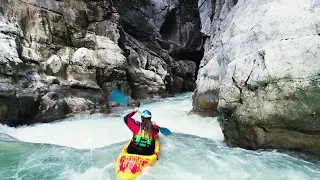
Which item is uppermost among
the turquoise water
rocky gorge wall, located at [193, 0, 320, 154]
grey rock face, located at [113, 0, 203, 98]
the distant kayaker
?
grey rock face, located at [113, 0, 203, 98]

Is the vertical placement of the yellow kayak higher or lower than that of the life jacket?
lower

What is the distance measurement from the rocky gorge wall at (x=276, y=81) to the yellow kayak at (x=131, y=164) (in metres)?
2.26

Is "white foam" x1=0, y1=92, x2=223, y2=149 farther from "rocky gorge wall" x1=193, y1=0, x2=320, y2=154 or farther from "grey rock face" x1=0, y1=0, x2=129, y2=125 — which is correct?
"rocky gorge wall" x1=193, y1=0, x2=320, y2=154

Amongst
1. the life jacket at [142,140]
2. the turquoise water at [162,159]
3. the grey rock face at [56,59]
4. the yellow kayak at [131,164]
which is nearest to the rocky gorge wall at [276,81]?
the turquoise water at [162,159]

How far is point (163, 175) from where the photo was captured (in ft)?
17.0

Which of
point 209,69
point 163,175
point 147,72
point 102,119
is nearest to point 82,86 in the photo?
point 102,119

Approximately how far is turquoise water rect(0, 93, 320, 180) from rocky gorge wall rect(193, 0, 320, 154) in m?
0.42

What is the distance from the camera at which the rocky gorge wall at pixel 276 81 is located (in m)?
5.49

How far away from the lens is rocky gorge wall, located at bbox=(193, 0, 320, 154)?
549 cm

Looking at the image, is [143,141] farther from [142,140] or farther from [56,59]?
[56,59]

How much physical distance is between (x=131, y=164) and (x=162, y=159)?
108 cm

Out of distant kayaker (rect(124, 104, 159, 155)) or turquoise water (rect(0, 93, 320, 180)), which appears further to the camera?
distant kayaker (rect(124, 104, 159, 155))

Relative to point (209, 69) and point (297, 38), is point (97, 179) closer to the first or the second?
point (297, 38)

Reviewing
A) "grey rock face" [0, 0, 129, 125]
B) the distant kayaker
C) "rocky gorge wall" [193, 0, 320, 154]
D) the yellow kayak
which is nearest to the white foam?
"grey rock face" [0, 0, 129, 125]
